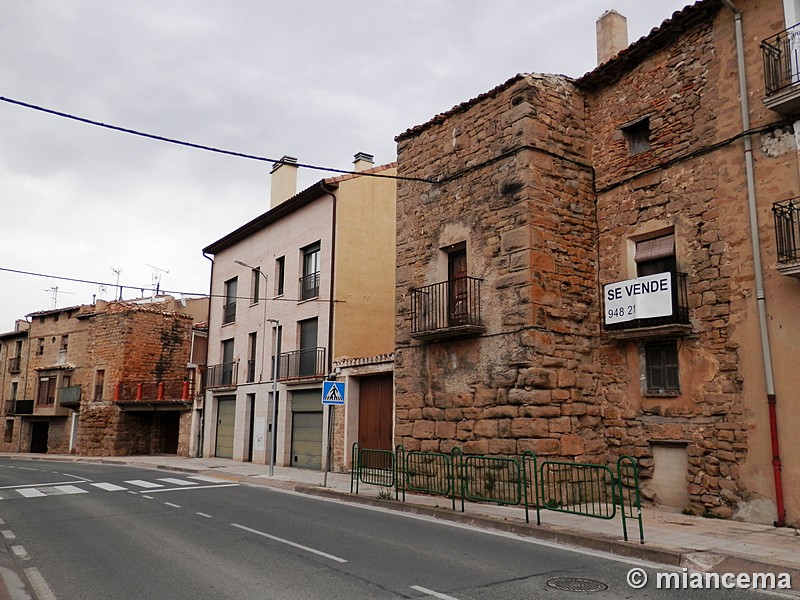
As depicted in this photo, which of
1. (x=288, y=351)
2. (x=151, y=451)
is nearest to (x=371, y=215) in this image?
(x=288, y=351)

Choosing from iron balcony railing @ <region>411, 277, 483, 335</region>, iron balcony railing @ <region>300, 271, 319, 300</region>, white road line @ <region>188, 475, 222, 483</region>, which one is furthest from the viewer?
iron balcony railing @ <region>300, 271, 319, 300</region>

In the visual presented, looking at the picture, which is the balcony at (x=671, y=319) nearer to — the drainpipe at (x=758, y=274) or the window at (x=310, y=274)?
the drainpipe at (x=758, y=274)

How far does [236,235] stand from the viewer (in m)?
26.8

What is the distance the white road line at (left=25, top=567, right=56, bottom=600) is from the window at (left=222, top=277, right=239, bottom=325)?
2000 centimetres

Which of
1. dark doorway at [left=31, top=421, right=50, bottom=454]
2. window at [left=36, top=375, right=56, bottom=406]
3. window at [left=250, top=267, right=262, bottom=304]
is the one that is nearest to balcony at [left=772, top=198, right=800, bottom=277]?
window at [left=250, top=267, right=262, bottom=304]

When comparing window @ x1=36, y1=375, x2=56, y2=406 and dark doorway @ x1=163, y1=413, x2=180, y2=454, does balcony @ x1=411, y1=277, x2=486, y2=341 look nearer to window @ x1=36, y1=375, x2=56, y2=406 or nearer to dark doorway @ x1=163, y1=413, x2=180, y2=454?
dark doorway @ x1=163, y1=413, x2=180, y2=454

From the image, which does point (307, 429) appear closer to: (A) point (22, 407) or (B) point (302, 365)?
(B) point (302, 365)

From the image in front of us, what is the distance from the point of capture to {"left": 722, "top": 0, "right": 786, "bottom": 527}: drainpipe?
31.0 ft

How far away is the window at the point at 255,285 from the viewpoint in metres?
25.3

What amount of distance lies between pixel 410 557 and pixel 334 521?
291 centimetres

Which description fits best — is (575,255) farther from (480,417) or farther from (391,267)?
(391,267)

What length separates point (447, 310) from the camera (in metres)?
13.7

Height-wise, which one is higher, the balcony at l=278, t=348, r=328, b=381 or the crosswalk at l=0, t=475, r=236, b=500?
the balcony at l=278, t=348, r=328, b=381

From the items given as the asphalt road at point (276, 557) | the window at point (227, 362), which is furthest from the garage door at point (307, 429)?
the asphalt road at point (276, 557)
